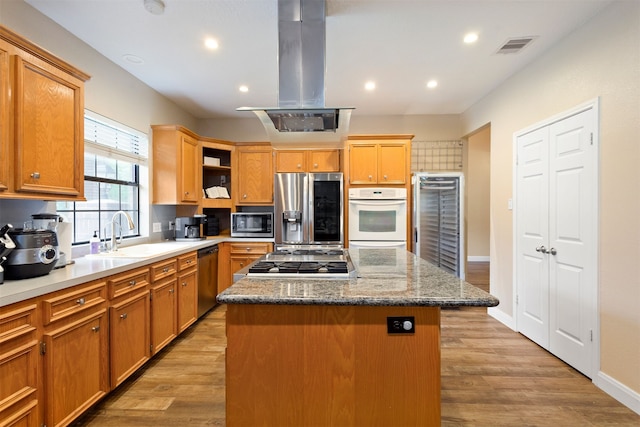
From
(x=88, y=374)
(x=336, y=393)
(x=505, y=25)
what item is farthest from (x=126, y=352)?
(x=505, y=25)

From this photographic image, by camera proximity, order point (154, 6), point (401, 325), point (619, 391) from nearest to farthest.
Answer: point (401, 325), point (619, 391), point (154, 6)

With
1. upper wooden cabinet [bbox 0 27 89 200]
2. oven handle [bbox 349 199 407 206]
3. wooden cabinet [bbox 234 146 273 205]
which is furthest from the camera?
wooden cabinet [bbox 234 146 273 205]

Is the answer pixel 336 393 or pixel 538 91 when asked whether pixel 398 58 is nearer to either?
pixel 538 91

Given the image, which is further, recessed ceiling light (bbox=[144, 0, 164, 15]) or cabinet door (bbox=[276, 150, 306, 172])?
cabinet door (bbox=[276, 150, 306, 172])

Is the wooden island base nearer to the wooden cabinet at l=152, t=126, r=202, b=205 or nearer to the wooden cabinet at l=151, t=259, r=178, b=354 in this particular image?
the wooden cabinet at l=151, t=259, r=178, b=354

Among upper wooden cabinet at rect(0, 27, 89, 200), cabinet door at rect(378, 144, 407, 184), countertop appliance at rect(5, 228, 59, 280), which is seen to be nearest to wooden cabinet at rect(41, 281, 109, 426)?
countertop appliance at rect(5, 228, 59, 280)

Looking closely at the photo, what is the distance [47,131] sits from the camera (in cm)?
184

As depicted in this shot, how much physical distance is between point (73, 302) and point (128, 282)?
47 cm

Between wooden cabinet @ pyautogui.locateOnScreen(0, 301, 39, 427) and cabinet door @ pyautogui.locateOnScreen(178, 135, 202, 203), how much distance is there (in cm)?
233

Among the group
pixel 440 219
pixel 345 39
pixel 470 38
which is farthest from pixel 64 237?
pixel 440 219

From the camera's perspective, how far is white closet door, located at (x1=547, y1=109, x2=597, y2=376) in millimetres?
2266

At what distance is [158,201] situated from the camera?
11.8 feet

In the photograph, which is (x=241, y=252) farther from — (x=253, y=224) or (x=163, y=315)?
(x=163, y=315)

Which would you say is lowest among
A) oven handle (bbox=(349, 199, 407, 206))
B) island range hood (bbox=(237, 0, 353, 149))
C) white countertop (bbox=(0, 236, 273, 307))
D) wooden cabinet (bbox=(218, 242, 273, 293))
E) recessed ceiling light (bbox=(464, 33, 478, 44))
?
wooden cabinet (bbox=(218, 242, 273, 293))
